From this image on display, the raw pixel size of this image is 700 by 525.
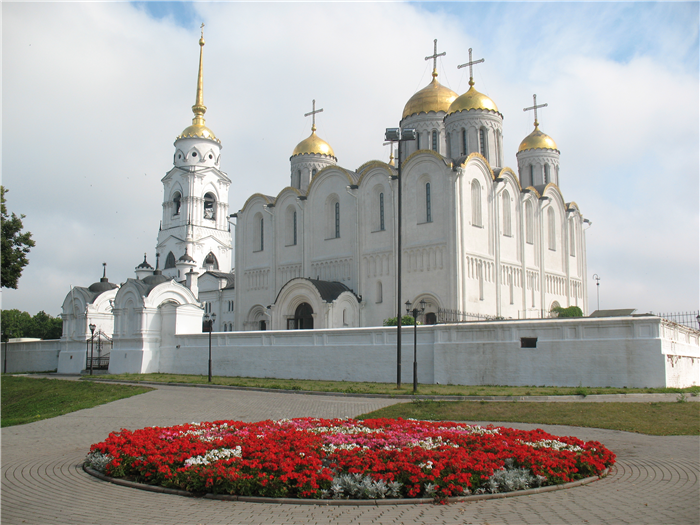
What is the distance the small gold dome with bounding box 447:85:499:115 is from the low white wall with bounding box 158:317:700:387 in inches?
715

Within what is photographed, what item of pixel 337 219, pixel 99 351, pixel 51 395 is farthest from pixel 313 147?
pixel 51 395

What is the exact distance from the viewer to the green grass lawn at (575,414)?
12.1m

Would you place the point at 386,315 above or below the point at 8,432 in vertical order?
above

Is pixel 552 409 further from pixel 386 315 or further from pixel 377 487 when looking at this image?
pixel 386 315

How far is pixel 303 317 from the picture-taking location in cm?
3553

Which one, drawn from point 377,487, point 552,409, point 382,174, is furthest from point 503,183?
point 377,487

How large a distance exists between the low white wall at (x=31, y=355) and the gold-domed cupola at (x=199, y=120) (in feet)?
95.6

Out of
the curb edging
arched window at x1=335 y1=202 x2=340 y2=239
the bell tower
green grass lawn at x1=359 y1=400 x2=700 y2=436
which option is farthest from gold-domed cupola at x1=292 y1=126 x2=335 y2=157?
the curb edging

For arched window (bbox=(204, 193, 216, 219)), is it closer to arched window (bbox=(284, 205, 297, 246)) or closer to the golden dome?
the golden dome

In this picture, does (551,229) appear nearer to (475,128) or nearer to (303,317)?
(475,128)

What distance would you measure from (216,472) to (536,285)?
33.8 m

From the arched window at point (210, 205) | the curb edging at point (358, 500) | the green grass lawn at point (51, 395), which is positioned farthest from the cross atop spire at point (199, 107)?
the curb edging at point (358, 500)

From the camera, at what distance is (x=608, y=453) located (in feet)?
27.3

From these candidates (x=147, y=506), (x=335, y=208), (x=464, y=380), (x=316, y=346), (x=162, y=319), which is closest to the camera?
(x=147, y=506)
